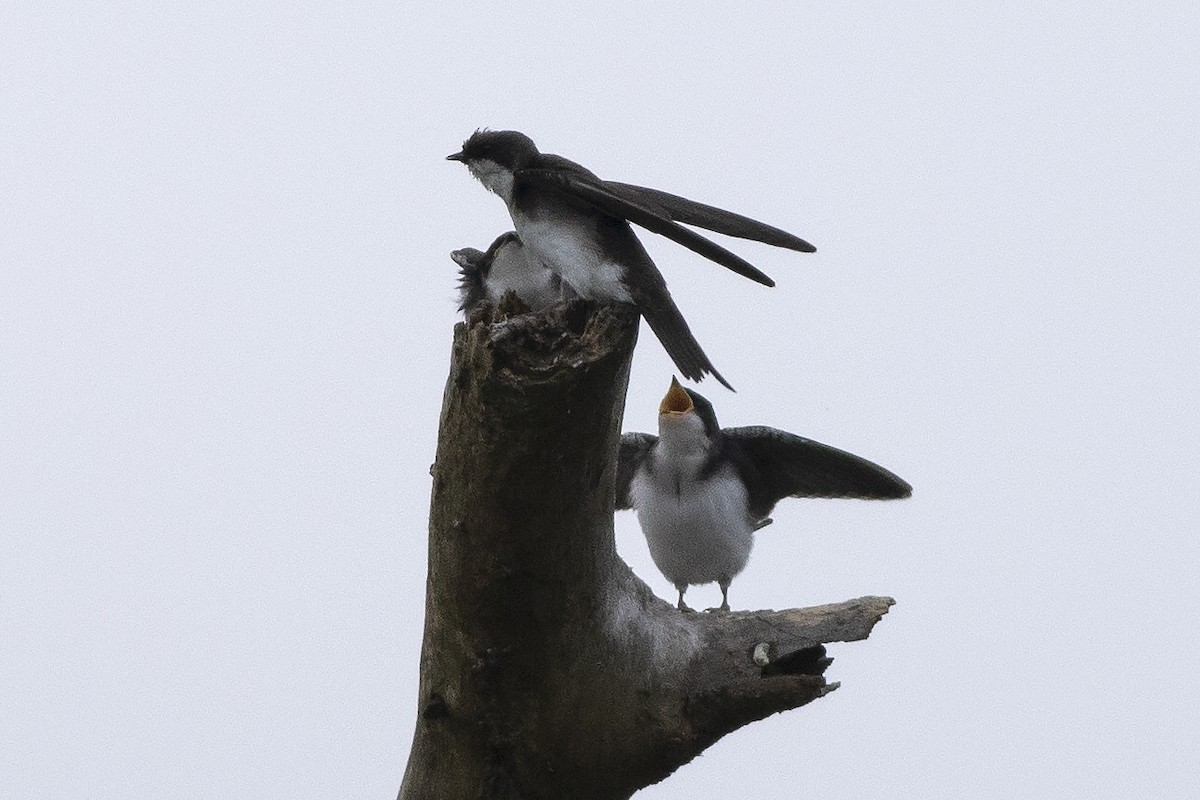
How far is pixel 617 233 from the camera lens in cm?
390

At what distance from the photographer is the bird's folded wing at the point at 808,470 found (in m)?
6.15

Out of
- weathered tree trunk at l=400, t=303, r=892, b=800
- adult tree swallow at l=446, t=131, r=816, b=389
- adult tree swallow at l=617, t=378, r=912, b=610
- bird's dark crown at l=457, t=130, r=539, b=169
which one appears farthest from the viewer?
adult tree swallow at l=617, t=378, r=912, b=610

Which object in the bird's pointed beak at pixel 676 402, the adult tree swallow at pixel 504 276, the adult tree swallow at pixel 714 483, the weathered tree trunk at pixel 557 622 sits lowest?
the weathered tree trunk at pixel 557 622

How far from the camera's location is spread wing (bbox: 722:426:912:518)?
6.16 metres

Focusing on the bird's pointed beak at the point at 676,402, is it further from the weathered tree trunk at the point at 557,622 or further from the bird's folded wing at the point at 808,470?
the weathered tree trunk at the point at 557,622

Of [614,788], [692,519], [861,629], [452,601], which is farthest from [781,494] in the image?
[452,601]

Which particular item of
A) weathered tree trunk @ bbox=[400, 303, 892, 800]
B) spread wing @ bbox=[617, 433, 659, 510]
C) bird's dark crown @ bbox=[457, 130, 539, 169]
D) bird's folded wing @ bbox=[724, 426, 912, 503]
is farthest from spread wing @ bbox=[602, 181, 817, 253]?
spread wing @ bbox=[617, 433, 659, 510]

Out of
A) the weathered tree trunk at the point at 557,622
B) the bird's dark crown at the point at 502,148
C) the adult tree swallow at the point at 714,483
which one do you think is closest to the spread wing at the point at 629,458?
the adult tree swallow at the point at 714,483

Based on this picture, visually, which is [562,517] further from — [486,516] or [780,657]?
[780,657]

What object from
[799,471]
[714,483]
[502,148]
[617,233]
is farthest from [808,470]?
[617,233]

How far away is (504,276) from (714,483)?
1707 mm

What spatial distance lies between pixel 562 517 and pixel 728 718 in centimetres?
108

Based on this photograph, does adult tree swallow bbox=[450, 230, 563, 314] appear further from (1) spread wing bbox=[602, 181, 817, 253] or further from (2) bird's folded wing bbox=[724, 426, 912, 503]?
(2) bird's folded wing bbox=[724, 426, 912, 503]

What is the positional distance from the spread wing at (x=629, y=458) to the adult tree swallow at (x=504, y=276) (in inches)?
53.9
